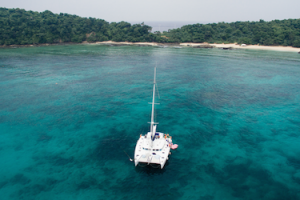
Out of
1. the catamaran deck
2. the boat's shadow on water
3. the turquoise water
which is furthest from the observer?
the boat's shadow on water

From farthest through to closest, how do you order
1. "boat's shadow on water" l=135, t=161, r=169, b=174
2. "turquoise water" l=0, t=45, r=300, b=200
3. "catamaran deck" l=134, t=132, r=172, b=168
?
"boat's shadow on water" l=135, t=161, r=169, b=174
"catamaran deck" l=134, t=132, r=172, b=168
"turquoise water" l=0, t=45, r=300, b=200

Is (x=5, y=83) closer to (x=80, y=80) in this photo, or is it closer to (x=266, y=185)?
(x=80, y=80)

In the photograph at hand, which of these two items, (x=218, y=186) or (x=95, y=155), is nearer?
(x=218, y=186)

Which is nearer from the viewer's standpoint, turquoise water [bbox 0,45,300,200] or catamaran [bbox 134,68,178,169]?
turquoise water [bbox 0,45,300,200]

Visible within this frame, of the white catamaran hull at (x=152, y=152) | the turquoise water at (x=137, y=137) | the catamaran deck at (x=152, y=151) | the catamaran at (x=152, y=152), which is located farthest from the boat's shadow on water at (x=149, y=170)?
the catamaran deck at (x=152, y=151)

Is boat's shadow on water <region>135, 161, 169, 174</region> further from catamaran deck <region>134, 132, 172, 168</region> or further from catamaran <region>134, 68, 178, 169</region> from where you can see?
catamaran deck <region>134, 132, 172, 168</region>

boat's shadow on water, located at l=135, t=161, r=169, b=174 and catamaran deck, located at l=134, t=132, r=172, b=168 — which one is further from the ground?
catamaran deck, located at l=134, t=132, r=172, b=168

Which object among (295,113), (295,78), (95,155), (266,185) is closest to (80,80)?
(95,155)

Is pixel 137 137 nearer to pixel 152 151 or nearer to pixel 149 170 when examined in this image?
pixel 152 151

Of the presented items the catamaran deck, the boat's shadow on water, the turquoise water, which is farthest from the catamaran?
the turquoise water
